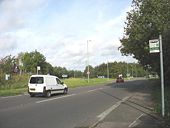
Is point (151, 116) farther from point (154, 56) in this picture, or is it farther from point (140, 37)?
point (154, 56)

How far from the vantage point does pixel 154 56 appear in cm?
3859

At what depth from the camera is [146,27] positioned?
34688 millimetres

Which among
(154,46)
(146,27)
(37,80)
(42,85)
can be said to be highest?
(146,27)

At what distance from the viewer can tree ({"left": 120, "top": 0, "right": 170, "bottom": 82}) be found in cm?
3050

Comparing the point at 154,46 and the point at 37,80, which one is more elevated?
the point at 154,46

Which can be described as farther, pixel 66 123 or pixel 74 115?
pixel 74 115

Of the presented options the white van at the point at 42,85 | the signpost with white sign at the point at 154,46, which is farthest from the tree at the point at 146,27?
the signpost with white sign at the point at 154,46

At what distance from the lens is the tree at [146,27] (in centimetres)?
3050

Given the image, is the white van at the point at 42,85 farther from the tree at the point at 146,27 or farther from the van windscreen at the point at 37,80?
the tree at the point at 146,27

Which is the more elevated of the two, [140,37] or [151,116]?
[140,37]

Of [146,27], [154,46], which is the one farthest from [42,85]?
[154,46]

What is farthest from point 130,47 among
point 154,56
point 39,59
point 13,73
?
point 39,59

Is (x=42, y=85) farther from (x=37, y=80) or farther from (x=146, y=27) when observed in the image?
(x=146, y=27)

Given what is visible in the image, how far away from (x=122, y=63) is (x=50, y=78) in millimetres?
170237
